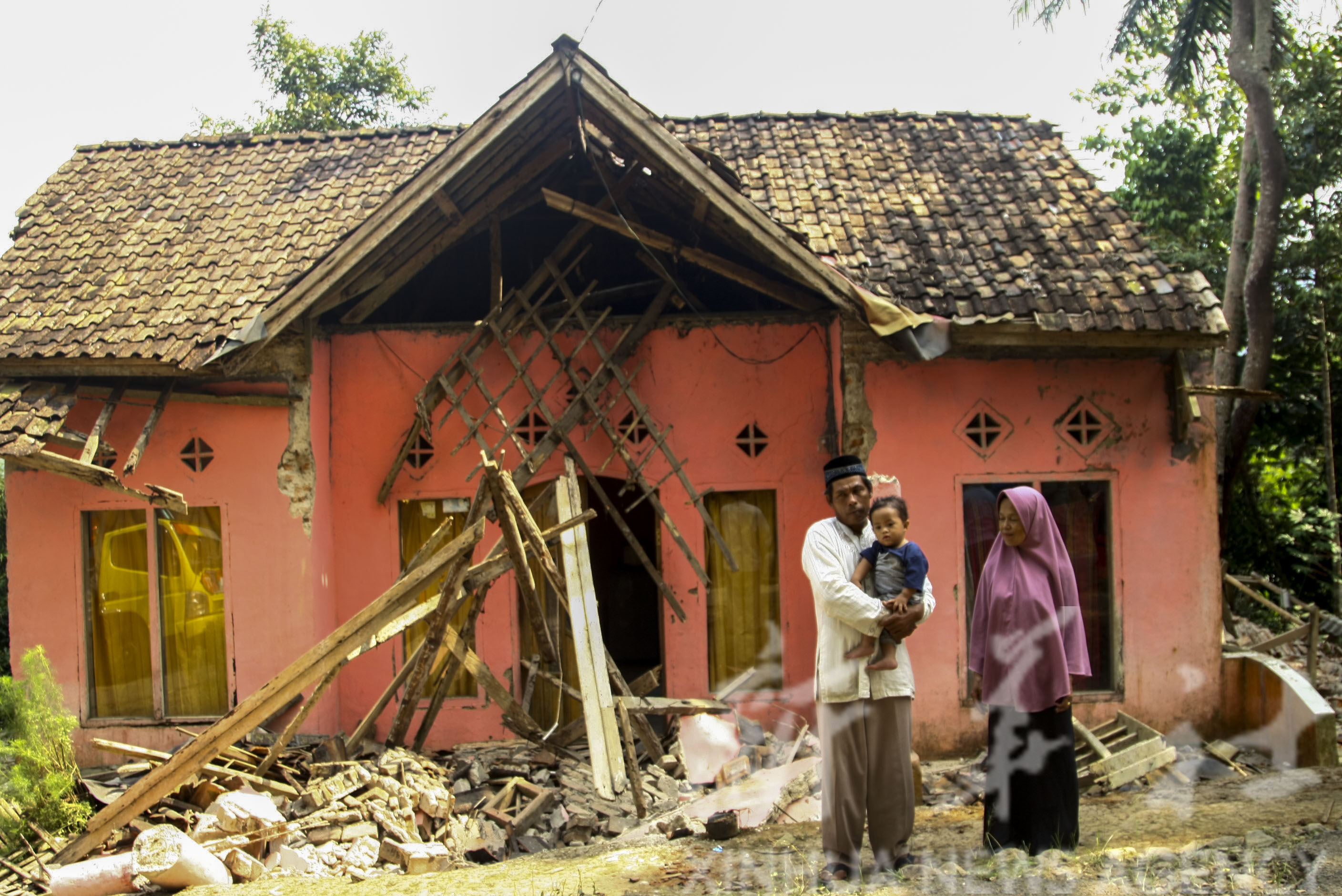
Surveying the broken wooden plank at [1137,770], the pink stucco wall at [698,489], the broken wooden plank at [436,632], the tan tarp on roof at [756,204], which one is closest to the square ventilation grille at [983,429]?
A: the pink stucco wall at [698,489]

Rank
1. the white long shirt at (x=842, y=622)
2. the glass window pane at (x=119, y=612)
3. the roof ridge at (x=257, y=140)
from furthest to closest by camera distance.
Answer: the roof ridge at (x=257, y=140) → the glass window pane at (x=119, y=612) → the white long shirt at (x=842, y=622)

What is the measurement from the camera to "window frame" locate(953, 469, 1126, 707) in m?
7.20

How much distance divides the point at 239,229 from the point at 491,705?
4.88 metres

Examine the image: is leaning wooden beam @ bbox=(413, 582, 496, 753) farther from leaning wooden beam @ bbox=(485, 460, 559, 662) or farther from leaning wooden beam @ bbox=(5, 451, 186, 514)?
leaning wooden beam @ bbox=(5, 451, 186, 514)

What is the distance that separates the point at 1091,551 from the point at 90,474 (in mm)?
7381

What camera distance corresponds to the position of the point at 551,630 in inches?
311

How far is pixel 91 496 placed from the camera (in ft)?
24.9

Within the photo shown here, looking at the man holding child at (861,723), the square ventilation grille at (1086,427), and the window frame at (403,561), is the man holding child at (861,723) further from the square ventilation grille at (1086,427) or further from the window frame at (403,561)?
the window frame at (403,561)

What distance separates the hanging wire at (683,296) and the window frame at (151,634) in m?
3.86

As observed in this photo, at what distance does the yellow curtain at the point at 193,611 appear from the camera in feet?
25.0

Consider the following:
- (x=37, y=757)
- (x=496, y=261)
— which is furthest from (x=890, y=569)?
(x=37, y=757)

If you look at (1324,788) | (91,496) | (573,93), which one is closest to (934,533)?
(1324,788)

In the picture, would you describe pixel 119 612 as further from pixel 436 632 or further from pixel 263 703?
pixel 436 632

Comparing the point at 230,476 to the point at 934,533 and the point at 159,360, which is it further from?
the point at 934,533
